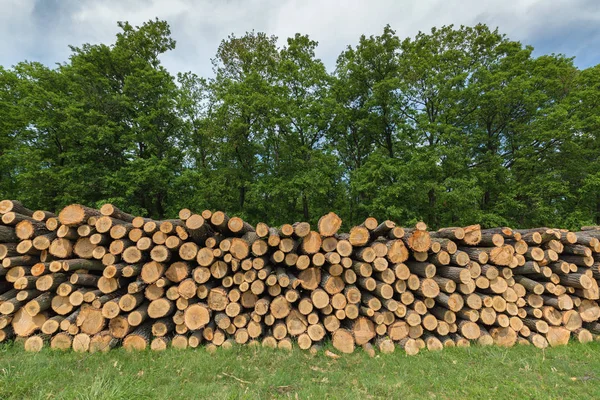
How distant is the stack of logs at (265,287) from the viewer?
3396 mm

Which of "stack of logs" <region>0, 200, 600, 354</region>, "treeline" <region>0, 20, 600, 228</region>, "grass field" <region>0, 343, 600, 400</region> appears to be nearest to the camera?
"grass field" <region>0, 343, 600, 400</region>

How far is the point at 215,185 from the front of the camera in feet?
39.2

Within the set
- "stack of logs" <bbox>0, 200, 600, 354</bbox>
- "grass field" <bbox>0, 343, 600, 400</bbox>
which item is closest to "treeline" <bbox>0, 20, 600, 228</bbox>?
"stack of logs" <bbox>0, 200, 600, 354</bbox>

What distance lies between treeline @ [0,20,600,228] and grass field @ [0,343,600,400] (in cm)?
738

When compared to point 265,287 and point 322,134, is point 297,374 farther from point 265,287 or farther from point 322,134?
point 322,134

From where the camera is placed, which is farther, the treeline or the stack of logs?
the treeline

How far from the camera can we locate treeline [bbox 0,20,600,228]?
35.4ft

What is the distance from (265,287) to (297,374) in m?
1.18

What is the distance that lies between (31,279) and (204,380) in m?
2.86

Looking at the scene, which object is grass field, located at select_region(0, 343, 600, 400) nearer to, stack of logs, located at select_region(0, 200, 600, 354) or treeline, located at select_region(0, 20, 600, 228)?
stack of logs, located at select_region(0, 200, 600, 354)

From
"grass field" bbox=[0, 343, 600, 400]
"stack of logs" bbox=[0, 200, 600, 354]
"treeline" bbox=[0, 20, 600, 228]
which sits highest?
"treeline" bbox=[0, 20, 600, 228]

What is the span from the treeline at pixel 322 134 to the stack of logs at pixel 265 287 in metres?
6.62

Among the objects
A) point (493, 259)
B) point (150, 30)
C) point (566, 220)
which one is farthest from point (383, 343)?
point (150, 30)

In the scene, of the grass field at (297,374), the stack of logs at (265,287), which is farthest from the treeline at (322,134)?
the grass field at (297,374)
